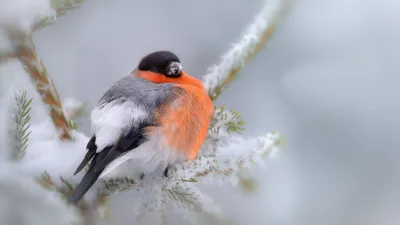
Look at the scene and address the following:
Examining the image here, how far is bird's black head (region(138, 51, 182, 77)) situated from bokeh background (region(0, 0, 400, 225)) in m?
0.81

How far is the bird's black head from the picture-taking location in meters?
0.89

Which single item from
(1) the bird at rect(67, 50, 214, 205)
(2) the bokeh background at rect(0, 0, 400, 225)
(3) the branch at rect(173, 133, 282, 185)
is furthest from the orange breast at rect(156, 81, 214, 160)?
(2) the bokeh background at rect(0, 0, 400, 225)

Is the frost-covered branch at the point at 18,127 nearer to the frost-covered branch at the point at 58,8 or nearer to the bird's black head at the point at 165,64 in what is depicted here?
the frost-covered branch at the point at 58,8

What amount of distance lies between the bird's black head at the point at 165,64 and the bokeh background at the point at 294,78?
81 centimetres

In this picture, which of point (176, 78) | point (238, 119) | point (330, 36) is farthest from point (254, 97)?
point (238, 119)

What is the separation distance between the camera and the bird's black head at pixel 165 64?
35.0 inches

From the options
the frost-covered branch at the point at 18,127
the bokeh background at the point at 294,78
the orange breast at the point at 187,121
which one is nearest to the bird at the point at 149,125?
the orange breast at the point at 187,121

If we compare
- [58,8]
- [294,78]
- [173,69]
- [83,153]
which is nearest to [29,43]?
[58,8]

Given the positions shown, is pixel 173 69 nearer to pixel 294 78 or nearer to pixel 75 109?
pixel 75 109

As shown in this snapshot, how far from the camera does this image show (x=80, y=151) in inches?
29.0

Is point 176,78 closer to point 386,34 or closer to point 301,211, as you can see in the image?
point 301,211

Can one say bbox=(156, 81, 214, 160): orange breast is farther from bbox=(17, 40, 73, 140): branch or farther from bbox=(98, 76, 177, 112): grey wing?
bbox=(17, 40, 73, 140): branch

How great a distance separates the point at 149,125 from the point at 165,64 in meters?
0.16

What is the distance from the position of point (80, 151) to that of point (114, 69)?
3.97ft
